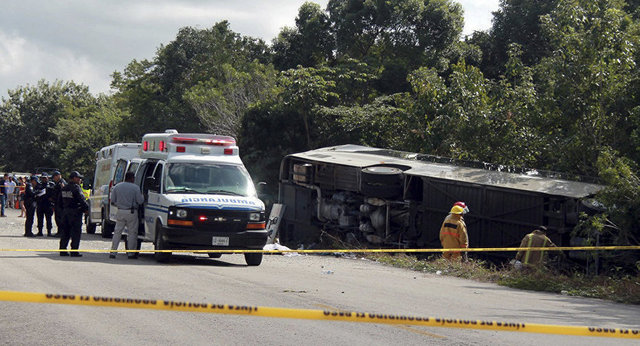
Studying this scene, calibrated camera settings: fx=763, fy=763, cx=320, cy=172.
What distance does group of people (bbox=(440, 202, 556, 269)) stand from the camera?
50.6 feet

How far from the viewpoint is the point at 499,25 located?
4162 cm

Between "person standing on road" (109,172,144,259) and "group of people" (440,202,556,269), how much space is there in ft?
21.7

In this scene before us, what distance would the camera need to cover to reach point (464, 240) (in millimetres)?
16797

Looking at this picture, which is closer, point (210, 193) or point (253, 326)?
point (253, 326)

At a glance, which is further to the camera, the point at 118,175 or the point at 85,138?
the point at 85,138

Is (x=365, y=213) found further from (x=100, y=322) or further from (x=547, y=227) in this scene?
(x=100, y=322)

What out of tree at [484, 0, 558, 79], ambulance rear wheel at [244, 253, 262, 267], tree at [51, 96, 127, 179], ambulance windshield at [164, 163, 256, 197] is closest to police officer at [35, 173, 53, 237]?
ambulance windshield at [164, 163, 256, 197]

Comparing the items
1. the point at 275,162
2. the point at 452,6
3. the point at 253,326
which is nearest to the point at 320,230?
the point at 275,162

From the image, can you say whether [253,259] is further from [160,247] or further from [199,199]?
[160,247]

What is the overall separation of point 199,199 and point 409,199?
6.96 meters

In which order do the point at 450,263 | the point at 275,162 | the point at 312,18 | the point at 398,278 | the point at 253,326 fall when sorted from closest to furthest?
the point at 253,326, the point at 398,278, the point at 450,263, the point at 275,162, the point at 312,18

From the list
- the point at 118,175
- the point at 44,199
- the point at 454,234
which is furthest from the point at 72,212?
the point at 454,234

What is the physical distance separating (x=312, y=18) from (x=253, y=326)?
35575 mm

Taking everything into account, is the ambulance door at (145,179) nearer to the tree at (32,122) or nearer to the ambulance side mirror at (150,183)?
the ambulance side mirror at (150,183)
